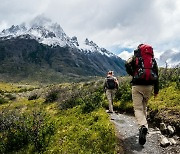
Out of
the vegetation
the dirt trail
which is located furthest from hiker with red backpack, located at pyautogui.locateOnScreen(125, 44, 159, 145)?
the vegetation

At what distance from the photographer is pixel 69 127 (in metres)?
16.2

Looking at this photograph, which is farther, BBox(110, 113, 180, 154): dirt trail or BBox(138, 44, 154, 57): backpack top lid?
BBox(110, 113, 180, 154): dirt trail

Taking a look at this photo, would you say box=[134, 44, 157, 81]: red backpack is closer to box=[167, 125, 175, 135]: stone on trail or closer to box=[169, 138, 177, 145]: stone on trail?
box=[169, 138, 177, 145]: stone on trail

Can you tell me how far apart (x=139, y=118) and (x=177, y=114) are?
3.80 m

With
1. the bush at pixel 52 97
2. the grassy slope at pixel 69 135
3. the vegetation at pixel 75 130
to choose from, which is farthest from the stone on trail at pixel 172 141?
the bush at pixel 52 97

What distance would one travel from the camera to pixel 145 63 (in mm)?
11320

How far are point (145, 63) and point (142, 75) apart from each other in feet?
1.37

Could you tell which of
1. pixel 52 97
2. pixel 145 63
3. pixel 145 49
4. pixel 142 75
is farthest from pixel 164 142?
pixel 52 97

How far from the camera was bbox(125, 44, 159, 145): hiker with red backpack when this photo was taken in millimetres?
11328

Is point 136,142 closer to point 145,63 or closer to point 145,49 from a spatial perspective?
point 145,63

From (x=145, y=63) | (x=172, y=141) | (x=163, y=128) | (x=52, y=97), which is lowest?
(x=172, y=141)

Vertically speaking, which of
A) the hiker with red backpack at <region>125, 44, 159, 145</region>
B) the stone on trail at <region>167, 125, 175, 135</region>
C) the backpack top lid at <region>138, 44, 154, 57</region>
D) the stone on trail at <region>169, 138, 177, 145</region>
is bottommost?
the stone on trail at <region>169, 138, 177, 145</region>

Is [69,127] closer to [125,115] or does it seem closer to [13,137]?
[13,137]

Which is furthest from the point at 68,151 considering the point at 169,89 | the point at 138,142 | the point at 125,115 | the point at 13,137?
the point at 169,89
